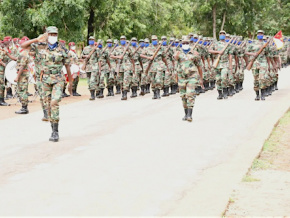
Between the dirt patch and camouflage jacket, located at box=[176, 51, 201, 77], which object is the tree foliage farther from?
the dirt patch

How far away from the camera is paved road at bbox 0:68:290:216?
6.32 metres

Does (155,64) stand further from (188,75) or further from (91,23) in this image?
(91,23)

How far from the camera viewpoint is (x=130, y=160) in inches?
340

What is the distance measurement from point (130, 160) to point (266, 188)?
7.49 ft

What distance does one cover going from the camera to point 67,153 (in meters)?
9.30

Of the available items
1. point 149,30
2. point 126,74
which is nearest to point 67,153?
point 126,74

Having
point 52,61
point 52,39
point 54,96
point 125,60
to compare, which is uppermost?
point 52,39

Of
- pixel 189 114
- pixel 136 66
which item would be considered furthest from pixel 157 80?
pixel 189 114

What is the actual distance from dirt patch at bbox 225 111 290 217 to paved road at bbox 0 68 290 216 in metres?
0.14

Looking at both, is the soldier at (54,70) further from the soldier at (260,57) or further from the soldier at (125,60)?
the soldier at (125,60)

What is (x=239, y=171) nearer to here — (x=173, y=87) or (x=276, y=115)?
(x=276, y=115)

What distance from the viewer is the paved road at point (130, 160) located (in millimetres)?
6324

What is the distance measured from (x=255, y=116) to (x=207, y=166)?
5885 mm

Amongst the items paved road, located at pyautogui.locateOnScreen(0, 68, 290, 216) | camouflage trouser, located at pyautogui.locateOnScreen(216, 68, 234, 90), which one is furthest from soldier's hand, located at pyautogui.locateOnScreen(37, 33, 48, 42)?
camouflage trouser, located at pyautogui.locateOnScreen(216, 68, 234, 90)
